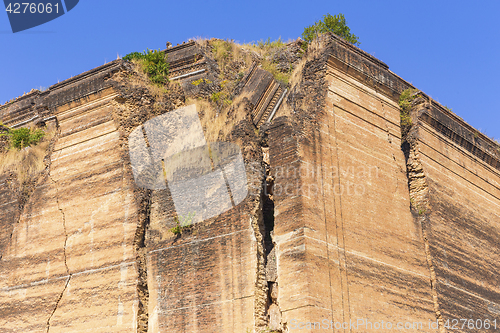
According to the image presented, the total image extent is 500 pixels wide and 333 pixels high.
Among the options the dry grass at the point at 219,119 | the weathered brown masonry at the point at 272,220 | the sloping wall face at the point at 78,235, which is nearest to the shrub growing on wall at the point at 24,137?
the weathered brown masonry at the point at 272,220

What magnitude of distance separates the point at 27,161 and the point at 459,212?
10.8m

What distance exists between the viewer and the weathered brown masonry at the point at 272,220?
10859mm

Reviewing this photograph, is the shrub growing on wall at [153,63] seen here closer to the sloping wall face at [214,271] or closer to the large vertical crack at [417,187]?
the sloping wall face at [214,271]

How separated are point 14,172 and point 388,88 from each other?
949cm

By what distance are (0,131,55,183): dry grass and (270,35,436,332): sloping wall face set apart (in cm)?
642

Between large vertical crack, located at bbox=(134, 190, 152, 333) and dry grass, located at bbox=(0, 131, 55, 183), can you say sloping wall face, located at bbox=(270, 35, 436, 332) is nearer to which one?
large vertical crack, located at bbox=(134, 190, 152, 333)

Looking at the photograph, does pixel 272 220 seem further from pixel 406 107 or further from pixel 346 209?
pixel 406 107

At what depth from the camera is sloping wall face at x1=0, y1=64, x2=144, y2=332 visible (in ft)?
40.2

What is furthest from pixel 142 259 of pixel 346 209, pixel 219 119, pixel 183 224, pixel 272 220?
pixel 346 209

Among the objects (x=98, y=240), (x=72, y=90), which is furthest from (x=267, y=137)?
(x=72, y=90)

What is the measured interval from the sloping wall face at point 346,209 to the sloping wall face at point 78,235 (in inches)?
140

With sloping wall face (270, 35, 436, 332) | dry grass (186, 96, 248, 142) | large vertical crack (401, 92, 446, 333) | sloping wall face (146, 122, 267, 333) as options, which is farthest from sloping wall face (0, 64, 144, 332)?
large vertical crack (401, 92, 446, 333)

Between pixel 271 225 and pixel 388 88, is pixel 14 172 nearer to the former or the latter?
pixel 271 225

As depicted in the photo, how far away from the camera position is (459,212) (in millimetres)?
14461
